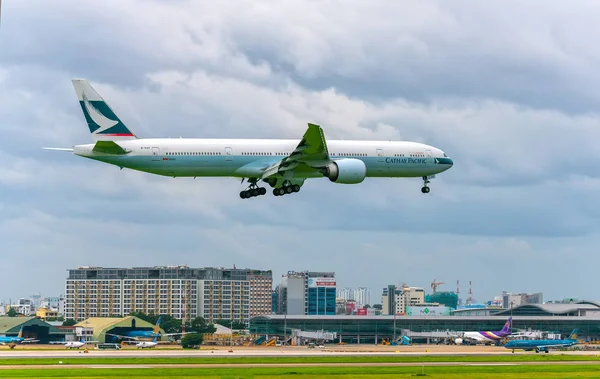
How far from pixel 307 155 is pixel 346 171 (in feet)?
12.4

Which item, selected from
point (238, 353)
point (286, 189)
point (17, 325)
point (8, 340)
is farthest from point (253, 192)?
point (17, 325)

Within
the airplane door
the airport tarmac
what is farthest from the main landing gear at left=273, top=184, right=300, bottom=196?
the airport tarmac

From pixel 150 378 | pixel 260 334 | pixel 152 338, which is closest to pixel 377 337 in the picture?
pixel 260 334

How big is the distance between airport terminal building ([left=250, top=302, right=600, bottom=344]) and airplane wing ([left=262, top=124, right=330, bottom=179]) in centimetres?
9076

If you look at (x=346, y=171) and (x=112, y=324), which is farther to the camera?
(x=112, y=324)

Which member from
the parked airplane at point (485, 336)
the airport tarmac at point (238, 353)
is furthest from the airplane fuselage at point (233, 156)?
the parked airplane at point (485, 336)

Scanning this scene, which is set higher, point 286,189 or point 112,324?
point 286,189

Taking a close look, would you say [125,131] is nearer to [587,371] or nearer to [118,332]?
[587,371]

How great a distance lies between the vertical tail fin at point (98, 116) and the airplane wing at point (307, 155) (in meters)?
12.3

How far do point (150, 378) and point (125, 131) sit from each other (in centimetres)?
2299

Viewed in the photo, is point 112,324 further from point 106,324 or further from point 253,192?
point 253,192

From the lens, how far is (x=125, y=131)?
83.6m

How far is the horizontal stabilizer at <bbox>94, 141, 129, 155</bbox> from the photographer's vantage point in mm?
79938

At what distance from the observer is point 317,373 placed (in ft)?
241
